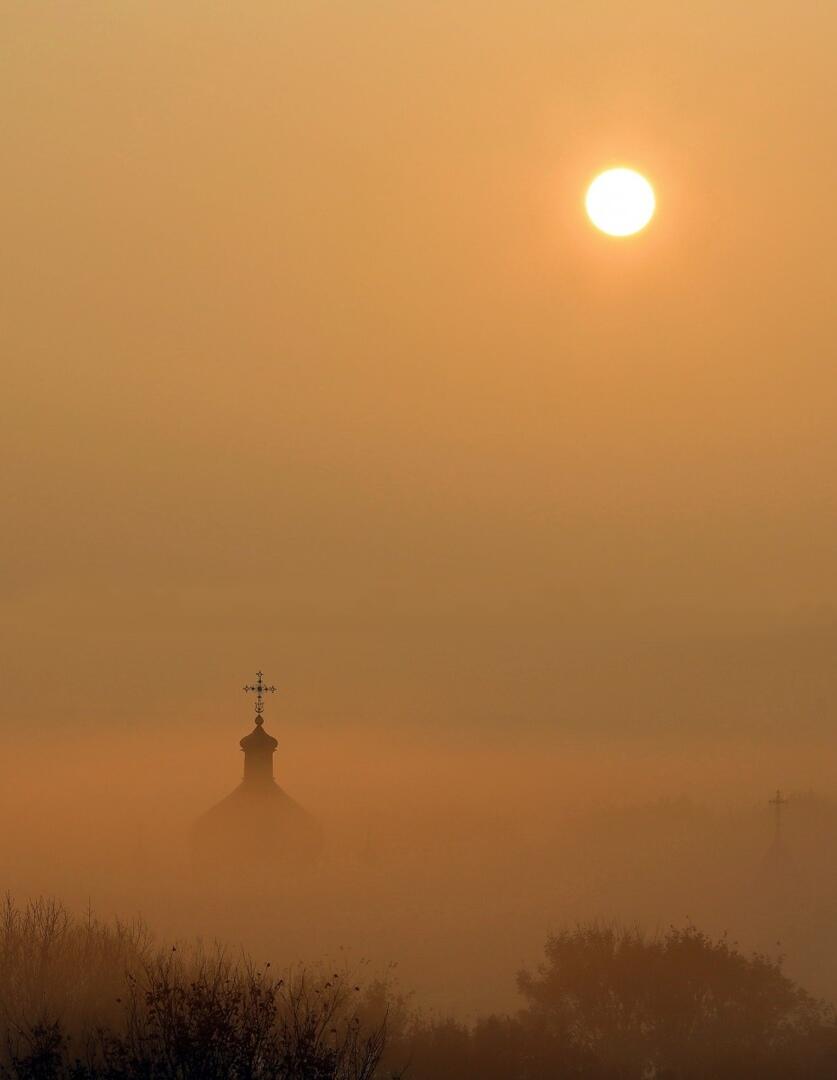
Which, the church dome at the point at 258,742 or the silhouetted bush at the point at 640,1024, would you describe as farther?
the church dome at the point at 258,742

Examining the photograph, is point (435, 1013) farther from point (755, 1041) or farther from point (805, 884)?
point (805, 884)

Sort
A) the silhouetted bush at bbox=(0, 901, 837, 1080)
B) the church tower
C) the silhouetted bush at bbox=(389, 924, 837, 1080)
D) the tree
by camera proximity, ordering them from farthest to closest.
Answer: the church tower < the tree < the silhouetted bush at bbox=(389, 924, 837, 1080) < the silhouetted bush at bbox=(0, 901, 837, 1080)

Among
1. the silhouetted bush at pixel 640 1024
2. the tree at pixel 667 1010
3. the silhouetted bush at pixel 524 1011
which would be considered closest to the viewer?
the silhouetted bush at pixel 524 1011

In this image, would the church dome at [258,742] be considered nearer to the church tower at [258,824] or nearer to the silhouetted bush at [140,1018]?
the church tower at [258,824]

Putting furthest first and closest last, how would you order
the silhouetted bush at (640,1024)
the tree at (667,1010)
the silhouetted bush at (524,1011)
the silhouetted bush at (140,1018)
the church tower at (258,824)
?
1. the church tower at (258,824)
2. the tree at (667,1010)
3. the silhouetted bush at (640,1024)
4. the silhouetted bush at (524,1011)
5. the silhouetted bush at (140,1018)

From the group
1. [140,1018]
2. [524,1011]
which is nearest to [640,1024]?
[524,1011]

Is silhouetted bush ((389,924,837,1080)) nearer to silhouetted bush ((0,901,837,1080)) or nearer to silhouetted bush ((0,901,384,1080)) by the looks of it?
silhouetted bush ((0,901,837,1080))

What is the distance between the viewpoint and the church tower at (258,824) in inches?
4149

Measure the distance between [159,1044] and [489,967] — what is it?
5194 cm

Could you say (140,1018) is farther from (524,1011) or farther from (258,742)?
(258,742)

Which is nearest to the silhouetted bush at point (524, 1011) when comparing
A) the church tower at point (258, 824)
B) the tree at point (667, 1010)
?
the tree at point (667, 1010)

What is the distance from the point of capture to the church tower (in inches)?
4149

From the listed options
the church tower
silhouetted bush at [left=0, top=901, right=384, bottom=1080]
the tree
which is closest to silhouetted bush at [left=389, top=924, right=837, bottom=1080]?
the tree

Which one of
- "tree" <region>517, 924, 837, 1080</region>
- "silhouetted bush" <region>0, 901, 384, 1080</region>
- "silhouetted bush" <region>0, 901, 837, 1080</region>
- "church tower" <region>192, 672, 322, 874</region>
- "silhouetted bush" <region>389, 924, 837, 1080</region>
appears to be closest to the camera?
"silhouetted bush" <region>0, 901, 384, 1080</region>
